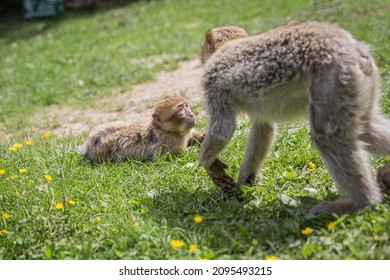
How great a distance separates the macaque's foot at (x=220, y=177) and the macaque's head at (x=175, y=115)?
4.40ft

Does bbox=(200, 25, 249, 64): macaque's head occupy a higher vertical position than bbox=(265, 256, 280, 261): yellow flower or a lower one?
higher

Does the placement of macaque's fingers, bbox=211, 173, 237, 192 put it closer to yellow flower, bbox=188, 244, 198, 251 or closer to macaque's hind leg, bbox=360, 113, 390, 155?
yellow flower, bbox=188, 244, 198, 251

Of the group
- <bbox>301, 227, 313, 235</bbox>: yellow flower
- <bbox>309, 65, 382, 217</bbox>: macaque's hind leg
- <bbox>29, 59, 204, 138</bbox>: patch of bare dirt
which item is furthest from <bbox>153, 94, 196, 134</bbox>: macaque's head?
<bbox>301, 227, 313, 235</bbox>: yellow flower

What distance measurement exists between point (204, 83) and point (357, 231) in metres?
1.83

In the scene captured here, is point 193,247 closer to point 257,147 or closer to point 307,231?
point 307,231

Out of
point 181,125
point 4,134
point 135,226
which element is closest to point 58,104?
point 4,134

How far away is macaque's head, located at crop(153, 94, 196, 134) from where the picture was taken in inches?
247

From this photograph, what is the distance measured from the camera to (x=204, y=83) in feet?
16.2

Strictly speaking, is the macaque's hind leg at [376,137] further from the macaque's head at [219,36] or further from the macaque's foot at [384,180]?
the macaque's head at [219,36]

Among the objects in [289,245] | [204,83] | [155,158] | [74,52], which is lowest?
[74,52]

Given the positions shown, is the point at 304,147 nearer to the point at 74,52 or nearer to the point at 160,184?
the point at 160,184

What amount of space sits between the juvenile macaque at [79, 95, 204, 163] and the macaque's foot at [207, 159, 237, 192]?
127 cm

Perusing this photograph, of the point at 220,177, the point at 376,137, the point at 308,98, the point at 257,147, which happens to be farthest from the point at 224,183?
the point at 376,137

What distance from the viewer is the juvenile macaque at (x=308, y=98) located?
4.06 meters
